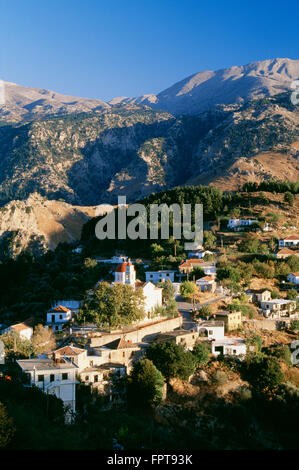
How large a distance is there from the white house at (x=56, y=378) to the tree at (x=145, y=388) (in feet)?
12.1

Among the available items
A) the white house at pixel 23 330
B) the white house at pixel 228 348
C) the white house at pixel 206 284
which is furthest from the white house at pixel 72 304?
the white house at pixel 228 348

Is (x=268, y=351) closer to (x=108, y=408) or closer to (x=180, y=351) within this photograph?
(x=180, y=351)

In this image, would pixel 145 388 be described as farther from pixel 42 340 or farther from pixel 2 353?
pixel 2 353

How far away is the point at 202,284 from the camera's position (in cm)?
4431

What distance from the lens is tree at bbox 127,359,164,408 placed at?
27688 millimetres

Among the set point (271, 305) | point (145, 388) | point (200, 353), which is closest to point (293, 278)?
point (271, 305)

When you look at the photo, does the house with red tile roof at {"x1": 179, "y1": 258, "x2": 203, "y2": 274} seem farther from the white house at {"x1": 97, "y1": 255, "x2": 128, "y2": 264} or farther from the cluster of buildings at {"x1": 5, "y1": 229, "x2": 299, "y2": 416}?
the white house at {"x1": 97, "y1": 255, "x2": 128, "y2": 264}

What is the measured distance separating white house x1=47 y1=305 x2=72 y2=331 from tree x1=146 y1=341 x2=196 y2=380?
929 cm

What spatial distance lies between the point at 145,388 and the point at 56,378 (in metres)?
5.12

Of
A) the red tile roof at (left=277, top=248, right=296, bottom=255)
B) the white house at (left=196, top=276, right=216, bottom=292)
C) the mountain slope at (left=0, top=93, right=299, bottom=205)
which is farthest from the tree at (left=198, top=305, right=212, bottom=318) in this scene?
the mountain slope at (left=0, top=93, right=299, bottom=205)

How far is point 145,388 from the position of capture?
90.8 feet

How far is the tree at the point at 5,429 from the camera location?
67.2 feet

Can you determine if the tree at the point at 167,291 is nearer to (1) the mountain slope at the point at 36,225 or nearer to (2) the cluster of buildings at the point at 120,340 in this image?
(2) the cluster of buildings at the point at 120,340
